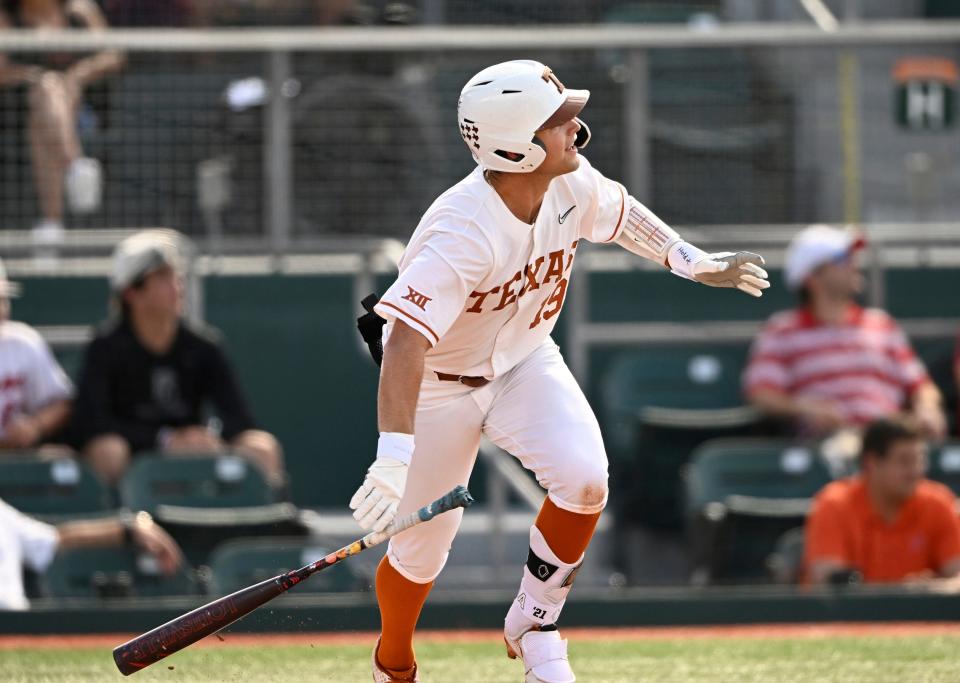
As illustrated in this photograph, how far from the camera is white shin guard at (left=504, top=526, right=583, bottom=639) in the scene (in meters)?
4.43

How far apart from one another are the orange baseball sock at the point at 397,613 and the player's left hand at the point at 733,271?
1.14 meters

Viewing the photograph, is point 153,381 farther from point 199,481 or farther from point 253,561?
point 253,561

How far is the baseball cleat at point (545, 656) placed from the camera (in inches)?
172

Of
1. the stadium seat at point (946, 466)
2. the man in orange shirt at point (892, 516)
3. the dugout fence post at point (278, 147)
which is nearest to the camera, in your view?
the man in orange shirt at point (892, 516)

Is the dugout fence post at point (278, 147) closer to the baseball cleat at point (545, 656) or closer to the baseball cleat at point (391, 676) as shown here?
the baseball cleat at point (391, 676)

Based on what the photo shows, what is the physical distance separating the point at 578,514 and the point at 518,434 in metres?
0.26

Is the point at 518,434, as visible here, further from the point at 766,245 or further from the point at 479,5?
the point at 479,5

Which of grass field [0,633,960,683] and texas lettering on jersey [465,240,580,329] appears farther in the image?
grass field [0,633,960,683]

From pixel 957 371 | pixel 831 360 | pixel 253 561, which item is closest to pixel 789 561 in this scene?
pixel 831 360

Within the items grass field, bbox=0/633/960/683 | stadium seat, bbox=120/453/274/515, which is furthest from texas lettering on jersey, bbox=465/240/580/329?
stadium seat, bbox=120/453/274/515

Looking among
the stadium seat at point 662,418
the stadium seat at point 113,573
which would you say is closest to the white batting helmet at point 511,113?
the stadium seat at point 113,573

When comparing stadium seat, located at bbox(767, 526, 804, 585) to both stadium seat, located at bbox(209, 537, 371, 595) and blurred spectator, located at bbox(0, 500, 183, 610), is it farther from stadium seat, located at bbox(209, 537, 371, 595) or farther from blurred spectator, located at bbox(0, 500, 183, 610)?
blurred spectator, located at bbox(0, 500, 183, 610)

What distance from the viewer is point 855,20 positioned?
9.09 metres

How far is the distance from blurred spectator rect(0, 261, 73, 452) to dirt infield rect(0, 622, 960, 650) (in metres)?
1.20
